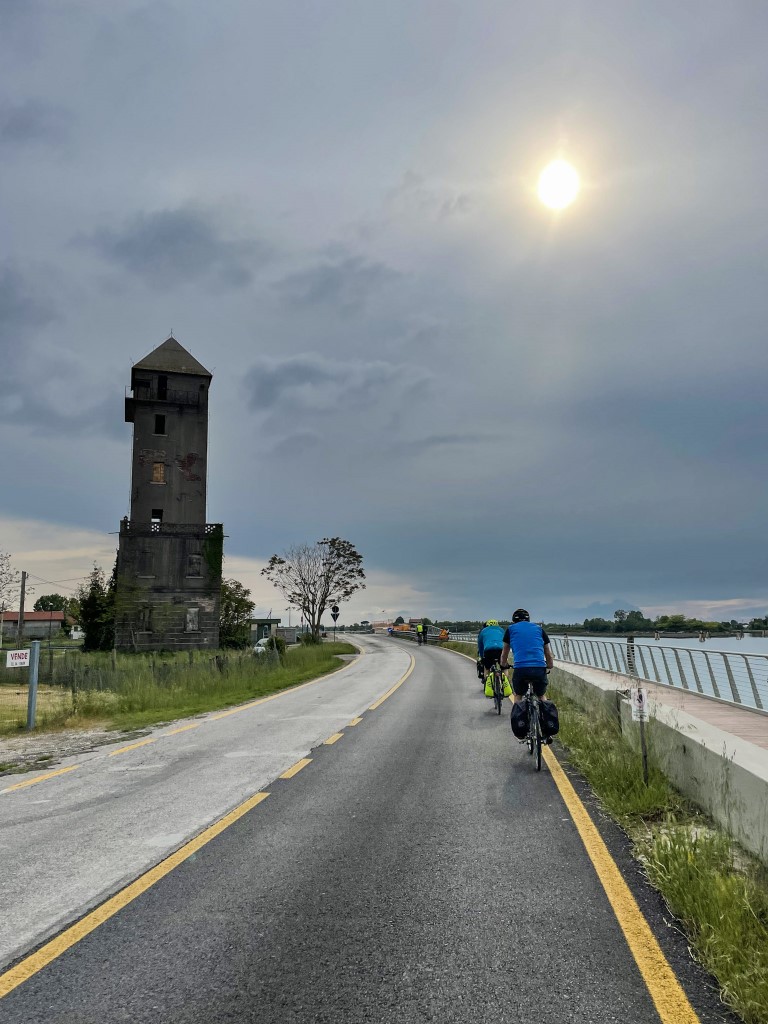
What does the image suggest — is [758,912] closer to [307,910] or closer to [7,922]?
[307,910]

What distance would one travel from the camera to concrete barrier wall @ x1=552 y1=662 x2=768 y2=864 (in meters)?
4.96

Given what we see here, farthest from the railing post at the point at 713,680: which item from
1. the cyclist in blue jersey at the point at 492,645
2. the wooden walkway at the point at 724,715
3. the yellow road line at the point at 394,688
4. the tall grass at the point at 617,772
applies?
the yellow road line at the point at 394,688

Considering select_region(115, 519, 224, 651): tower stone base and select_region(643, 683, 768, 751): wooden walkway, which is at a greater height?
select_region(115, 519, 224, 651): tower stone base

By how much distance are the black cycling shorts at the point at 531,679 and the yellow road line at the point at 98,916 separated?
440 centimetres

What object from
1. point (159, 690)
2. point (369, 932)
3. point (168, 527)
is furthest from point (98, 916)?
point (168, 527)

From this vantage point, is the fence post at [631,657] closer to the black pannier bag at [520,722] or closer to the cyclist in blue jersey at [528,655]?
the cyclist in blue jersey at [528,655]

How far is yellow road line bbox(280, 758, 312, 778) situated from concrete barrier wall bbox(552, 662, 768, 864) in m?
4.29

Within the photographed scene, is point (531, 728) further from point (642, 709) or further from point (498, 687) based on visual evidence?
point (498, 687)

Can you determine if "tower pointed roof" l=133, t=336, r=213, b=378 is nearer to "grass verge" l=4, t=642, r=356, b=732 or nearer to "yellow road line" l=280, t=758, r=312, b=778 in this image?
"grass verge" l=4, t=642, r=356, b=732

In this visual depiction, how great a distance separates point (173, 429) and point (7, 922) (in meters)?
49.4

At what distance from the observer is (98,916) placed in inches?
167

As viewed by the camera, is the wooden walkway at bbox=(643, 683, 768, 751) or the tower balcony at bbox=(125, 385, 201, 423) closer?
the wooden walkway at bbox=(643, 683, 768, 751)

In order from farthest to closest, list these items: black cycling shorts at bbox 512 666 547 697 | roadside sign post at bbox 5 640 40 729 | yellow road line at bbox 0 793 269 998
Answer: roadside sign post at bbox 5 640 40 729 < black cycling shorts at bbox 512 666 547 697 < yellow road line at bbox 0 793 269 998

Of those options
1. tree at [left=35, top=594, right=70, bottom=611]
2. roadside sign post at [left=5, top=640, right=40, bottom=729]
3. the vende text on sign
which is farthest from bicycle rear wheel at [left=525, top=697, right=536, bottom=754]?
tree at [left=35, top=594, right=70, bottom=611]
